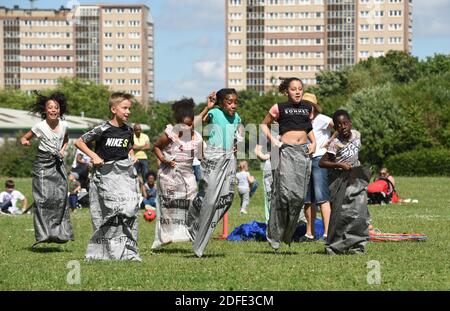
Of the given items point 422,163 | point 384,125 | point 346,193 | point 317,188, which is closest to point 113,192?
point 346,193

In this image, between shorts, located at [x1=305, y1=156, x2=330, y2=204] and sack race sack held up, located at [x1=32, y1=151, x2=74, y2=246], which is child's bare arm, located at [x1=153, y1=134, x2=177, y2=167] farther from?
shorts, located at [x1=305, y1=156, x2=330, y2=204]

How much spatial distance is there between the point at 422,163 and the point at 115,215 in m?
62.3

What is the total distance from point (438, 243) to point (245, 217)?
9983 mm

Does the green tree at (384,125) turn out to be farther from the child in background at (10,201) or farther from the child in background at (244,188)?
the child in background at (10,201)

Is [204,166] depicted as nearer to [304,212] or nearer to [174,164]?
[174,164]

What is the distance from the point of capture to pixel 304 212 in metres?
18.6

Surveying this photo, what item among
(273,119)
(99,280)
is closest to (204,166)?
(273,119)

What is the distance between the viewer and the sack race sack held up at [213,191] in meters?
14.6

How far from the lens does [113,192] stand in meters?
14.2

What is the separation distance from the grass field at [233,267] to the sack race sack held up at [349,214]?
23 centimetres

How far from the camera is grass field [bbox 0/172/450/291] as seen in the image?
11.4m

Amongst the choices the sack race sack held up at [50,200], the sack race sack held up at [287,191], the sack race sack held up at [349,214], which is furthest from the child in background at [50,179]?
the sack race sack held up at [349,214]

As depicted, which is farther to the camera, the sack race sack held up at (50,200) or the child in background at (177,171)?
the sack race sack held up at (50,200)

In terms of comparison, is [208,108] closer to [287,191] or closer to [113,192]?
[287,191]
